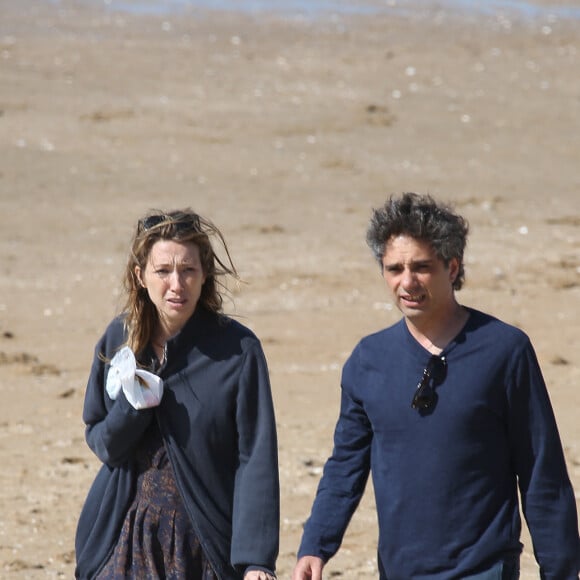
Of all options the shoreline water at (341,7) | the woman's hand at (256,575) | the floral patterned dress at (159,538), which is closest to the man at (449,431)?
the woman's hand at (256,575)

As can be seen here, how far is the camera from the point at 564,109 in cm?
1723

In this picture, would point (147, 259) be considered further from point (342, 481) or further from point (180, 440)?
point (342, 481)

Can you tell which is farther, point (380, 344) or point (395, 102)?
point (395, 102)

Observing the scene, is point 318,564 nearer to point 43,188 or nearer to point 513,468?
point 513,468

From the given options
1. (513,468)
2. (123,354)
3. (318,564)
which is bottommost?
(318,564)

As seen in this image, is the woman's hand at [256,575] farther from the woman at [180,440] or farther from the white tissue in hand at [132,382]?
the white tissue in hand at [132,382]

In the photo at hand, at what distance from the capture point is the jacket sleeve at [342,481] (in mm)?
4227

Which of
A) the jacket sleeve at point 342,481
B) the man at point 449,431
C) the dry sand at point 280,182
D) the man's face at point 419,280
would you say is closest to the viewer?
the man at point 449,431

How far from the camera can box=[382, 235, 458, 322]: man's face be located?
4.12m

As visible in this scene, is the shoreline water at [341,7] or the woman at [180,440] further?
the shoreline water at [341,7]

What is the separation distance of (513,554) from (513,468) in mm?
234

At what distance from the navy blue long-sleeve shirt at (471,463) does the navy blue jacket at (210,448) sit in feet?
1.25

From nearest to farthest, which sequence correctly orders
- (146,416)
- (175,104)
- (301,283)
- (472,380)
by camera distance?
(472,380), (146,416), (301,283), (175,104)

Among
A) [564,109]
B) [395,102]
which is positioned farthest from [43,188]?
[564,109]
